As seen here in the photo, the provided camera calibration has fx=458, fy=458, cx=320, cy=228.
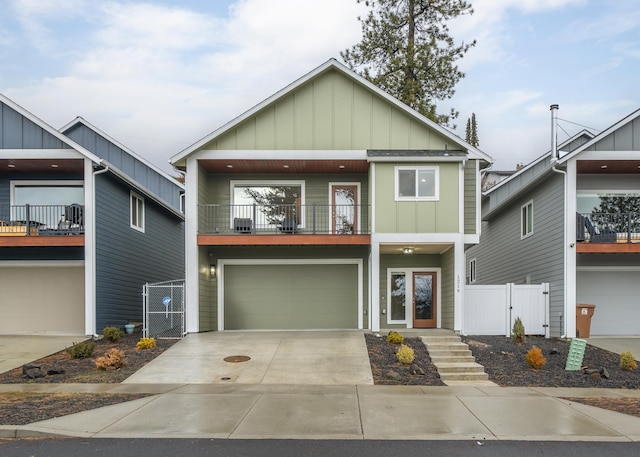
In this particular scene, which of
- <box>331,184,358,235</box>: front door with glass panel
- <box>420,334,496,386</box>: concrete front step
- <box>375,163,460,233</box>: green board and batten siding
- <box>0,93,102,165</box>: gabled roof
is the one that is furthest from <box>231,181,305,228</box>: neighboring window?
<box>420,334,496,386</box>: concrete front step

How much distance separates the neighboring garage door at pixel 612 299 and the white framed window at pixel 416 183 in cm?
621

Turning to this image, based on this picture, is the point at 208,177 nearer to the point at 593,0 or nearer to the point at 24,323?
the point at 24,323

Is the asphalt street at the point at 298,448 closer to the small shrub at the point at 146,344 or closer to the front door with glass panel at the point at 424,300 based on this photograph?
the small shrub at the point at 146,344

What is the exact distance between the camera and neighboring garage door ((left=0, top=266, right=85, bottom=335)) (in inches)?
599

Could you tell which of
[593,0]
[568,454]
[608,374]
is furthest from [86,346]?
[593,0]

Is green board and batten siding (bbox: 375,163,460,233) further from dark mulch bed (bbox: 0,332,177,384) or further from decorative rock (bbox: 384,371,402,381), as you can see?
dark mulch bed (bbox: 0,332,177,384)

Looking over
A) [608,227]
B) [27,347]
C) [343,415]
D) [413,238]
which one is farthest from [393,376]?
[608,227]

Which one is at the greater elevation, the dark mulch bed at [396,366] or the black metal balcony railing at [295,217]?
the black metal balcony railing at [295,217]

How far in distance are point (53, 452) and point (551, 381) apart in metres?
9.29

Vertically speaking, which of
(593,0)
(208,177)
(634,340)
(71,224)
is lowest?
(634,340)

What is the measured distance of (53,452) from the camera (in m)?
5.74

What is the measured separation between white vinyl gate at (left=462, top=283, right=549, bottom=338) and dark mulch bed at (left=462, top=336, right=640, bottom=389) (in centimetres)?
70

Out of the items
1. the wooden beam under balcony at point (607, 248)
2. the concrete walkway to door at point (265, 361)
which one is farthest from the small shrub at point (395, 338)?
the wooden beam under balcony at point (607, 248)

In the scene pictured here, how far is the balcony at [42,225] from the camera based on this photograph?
1408 cm
